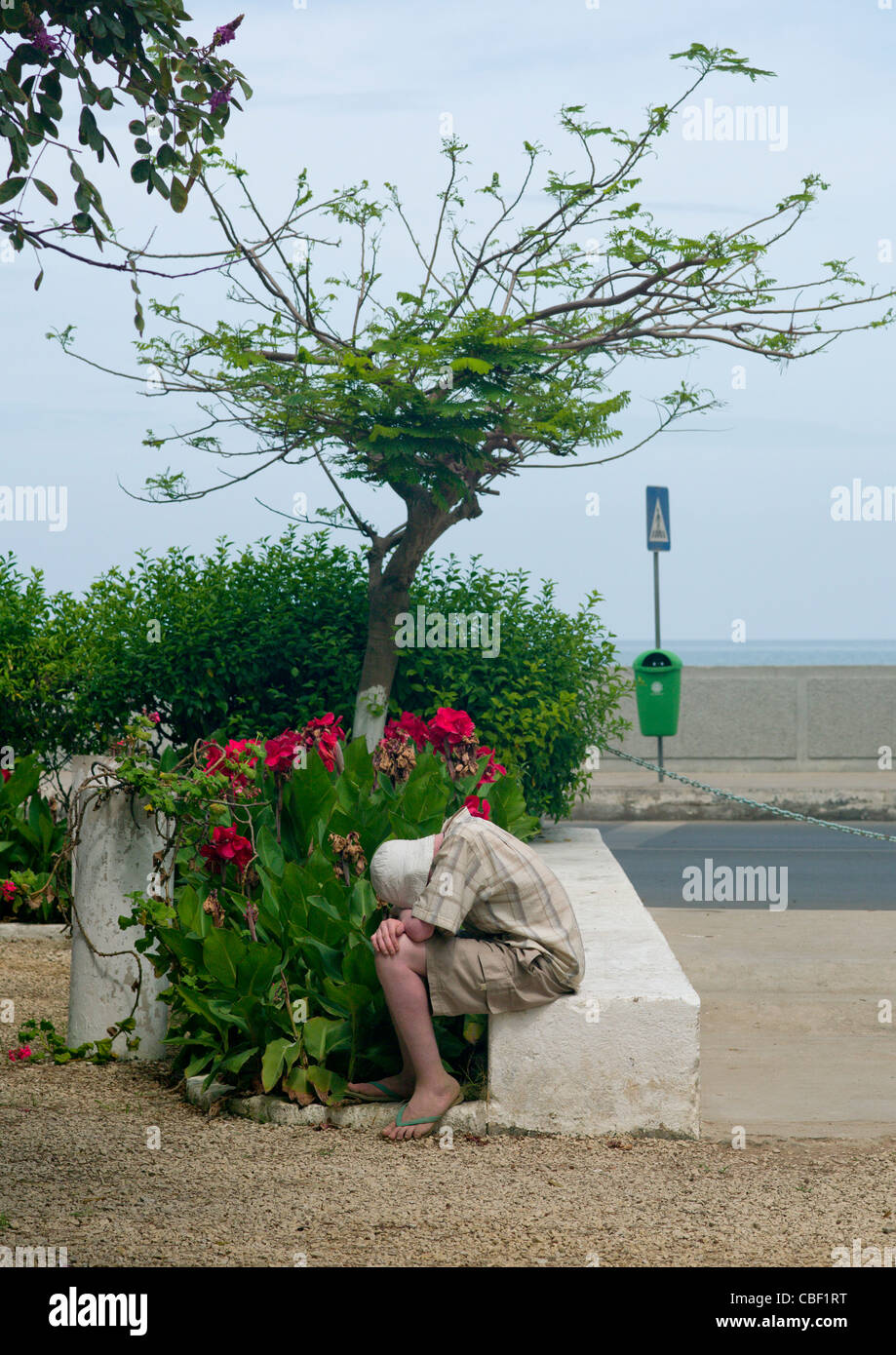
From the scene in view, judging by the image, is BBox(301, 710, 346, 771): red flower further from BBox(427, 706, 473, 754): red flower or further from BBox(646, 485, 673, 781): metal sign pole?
BBox(646, 485, 673, 781): metal sign pole

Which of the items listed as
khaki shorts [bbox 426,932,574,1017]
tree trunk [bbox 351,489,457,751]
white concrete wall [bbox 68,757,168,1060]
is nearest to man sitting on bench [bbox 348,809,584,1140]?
khaki shorts [bbox 426,932,574,1017]

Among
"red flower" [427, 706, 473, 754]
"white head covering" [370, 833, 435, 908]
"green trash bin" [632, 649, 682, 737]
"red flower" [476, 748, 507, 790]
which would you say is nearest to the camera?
"white head covering" [370, 833, 435, 908]

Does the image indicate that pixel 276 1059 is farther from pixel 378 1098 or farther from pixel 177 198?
pixel 177 198

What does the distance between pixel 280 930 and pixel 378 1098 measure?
633 mm

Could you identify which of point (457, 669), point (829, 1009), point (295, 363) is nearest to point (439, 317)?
point (295, 363)

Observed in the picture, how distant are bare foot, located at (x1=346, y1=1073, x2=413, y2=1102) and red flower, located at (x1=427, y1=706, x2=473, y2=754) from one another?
6.13ft

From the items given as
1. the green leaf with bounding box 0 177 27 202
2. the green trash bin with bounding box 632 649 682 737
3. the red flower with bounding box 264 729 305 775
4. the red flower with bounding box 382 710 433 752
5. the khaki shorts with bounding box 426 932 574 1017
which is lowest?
the khaki shorts with bounding box 426 932 574 1017

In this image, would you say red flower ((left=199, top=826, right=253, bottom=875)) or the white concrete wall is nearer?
red flower ((left=199, top=826, right=253, bottom=875))

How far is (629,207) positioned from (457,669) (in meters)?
2.81

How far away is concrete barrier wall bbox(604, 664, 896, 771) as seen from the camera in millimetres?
16656

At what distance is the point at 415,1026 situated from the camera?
165 inches

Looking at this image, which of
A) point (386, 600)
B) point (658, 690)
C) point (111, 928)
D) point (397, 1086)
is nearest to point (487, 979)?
point (397, 1086)

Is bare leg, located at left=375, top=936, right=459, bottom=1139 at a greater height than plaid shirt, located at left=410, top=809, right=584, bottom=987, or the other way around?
plaid shirt, located at left=410, top=809, right=584, bottom=987

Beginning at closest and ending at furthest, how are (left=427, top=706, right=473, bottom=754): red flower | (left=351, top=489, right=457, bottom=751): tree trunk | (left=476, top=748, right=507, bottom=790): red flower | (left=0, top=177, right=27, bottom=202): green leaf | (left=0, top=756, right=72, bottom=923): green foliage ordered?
(left=0, top=177, right=27, bottom=202): green leaf → (left=427, top=706, right=473, bottom=754): red flower → (left=476, top=748, right=507, bottom=790): red flower → (left=0, top=756, right=72, bottom=923): green foliage → (left=351, top=489, right=457, bottom=751): tree trunk
